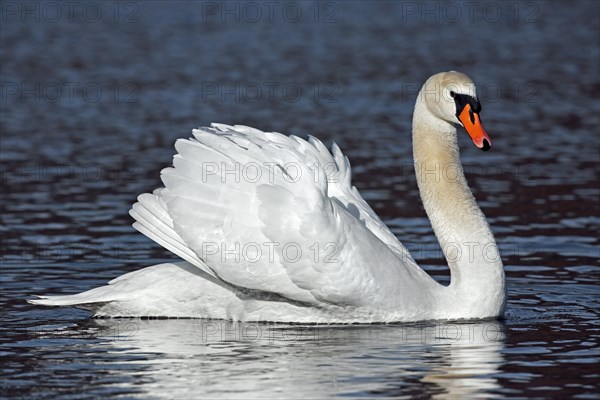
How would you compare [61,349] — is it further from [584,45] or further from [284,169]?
[584,45]

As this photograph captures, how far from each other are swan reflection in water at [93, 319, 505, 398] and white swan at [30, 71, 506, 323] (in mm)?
149

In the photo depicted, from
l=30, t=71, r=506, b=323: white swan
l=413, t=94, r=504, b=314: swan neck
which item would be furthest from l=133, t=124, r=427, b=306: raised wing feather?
l=413, t=94, r=504, b=314: swan neck

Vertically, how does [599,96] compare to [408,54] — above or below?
below

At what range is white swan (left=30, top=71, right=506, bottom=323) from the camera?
9758 mm

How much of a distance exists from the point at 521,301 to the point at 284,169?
2.37 metres

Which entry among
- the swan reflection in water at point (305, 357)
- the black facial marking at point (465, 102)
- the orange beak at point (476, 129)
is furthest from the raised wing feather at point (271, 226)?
the black facial marking at point (465, 102)

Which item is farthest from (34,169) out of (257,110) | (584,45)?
(584,45)

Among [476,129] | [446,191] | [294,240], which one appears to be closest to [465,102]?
[476,129]

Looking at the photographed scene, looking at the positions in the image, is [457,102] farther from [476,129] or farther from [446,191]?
[446,191]

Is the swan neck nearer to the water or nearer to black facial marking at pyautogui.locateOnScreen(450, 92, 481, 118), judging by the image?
black facial marking at pyautogui.locateOnScreen(450, 92, 481, 118)

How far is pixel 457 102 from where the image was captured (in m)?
10.4

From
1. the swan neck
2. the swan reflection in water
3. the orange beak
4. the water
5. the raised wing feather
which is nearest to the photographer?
the swan reflection in water

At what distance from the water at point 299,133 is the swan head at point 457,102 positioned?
1.40 m

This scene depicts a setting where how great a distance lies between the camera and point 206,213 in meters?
9.95
